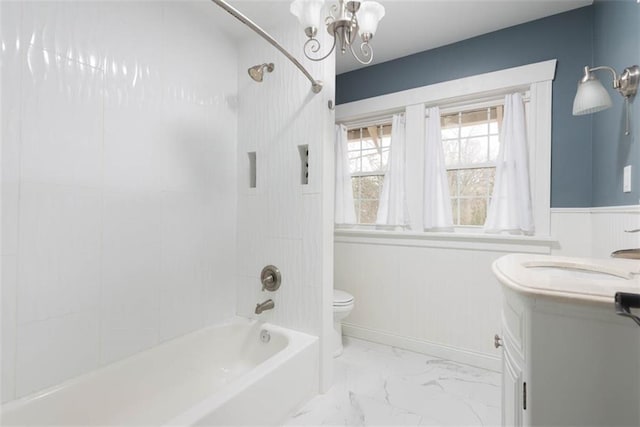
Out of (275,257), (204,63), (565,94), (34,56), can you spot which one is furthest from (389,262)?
(34,56)

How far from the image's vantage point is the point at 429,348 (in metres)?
2.26

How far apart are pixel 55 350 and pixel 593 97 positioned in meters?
2.65

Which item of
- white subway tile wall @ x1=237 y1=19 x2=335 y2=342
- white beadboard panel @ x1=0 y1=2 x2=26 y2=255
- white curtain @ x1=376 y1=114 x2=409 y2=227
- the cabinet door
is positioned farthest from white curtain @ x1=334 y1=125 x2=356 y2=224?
white beadboard panel @ x1=0 y1=2 x2=26 y2=255

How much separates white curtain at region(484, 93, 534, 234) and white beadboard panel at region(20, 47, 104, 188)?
7.98 ft

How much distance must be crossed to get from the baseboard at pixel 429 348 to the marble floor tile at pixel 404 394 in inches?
1.7

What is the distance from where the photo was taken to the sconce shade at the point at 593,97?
51.0 inches

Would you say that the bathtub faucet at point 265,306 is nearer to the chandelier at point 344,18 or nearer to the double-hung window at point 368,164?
the double-hung window at point 368,164

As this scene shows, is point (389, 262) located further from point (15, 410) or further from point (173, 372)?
point (15, 410)

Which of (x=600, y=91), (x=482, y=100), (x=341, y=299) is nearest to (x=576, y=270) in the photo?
(x=600, y=91)

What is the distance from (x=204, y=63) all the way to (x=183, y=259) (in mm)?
1295

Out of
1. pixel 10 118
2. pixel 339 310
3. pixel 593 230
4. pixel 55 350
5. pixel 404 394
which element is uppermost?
pixel 10 118

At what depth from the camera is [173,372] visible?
165cm

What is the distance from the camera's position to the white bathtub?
1163 millimetres

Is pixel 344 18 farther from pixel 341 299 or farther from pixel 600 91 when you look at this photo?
pixel 341 299
